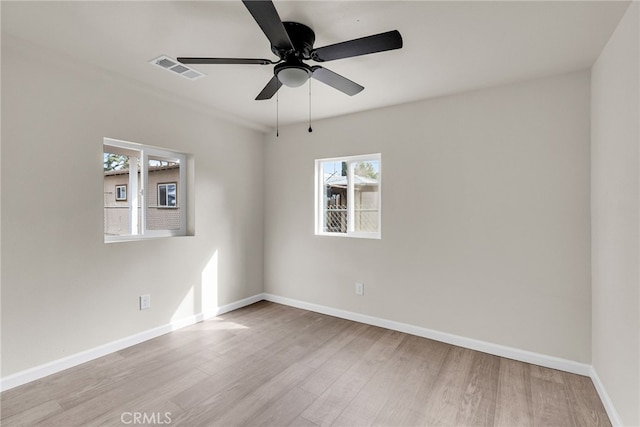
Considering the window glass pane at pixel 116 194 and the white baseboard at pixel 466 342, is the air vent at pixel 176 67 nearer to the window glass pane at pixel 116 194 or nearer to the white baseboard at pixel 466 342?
the window glass pane at pixel 116 194

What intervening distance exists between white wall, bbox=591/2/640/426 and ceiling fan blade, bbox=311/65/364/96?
1.56 meters

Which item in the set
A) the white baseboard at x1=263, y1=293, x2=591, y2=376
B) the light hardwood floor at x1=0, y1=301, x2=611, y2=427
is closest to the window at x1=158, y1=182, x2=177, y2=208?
the light hardwood floor at x1=0, y1=301, x2=611, y2=427

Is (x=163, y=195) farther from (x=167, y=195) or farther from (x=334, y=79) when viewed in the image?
(x=334, y=79)

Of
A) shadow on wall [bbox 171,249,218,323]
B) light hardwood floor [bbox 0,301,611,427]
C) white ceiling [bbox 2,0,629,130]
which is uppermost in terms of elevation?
white ceiling [bbox 2,0,629,130]

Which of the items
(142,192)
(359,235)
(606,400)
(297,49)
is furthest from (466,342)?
(142,192)

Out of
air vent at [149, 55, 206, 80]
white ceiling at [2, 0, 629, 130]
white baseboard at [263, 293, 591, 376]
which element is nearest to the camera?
white ceiling at [2, 0, 629, 130]

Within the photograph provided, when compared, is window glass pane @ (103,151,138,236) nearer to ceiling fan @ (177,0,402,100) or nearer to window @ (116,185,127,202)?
window @ (116,185,127,202)

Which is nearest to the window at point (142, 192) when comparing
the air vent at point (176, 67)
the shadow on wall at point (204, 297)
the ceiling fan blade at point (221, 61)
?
the shadow on wall at point (204, 297)

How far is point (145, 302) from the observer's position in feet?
9.70

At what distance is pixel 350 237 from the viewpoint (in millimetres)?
3615

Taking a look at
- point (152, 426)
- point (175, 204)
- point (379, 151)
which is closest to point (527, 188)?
point (379, 151)

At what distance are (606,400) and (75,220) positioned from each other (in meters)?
4.09

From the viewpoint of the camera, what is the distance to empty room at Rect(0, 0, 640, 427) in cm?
185

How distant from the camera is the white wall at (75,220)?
2164 millimetres
